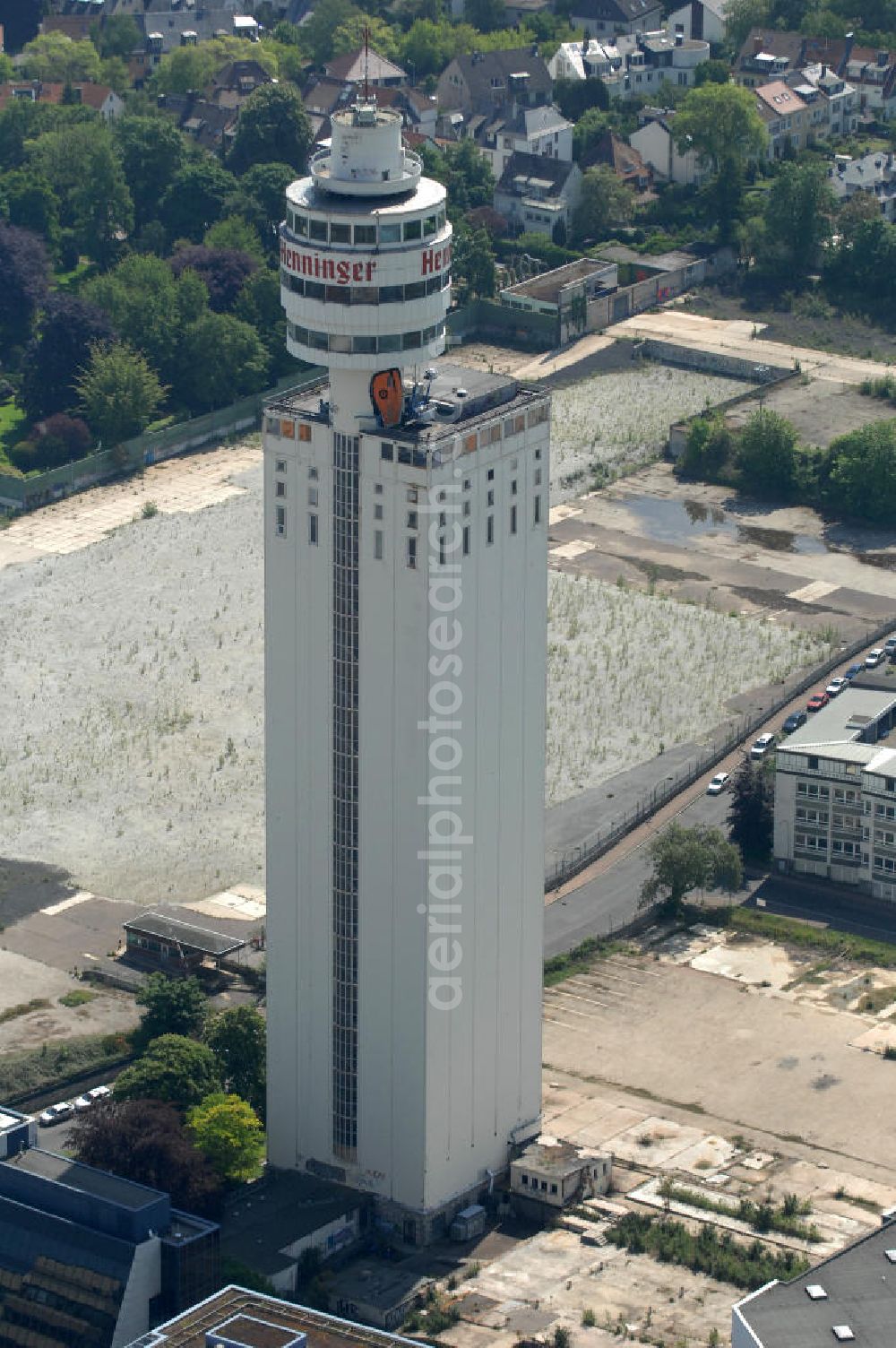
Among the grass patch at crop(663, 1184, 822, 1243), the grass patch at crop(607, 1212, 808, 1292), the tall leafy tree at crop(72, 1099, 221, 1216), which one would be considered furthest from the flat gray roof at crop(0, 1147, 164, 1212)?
the grass patch at crop(663, 1184, 822, 1243)

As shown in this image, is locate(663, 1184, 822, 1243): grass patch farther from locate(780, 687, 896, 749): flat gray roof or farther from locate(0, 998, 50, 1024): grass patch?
locate(780, 687, 896, 749): flat gray roof

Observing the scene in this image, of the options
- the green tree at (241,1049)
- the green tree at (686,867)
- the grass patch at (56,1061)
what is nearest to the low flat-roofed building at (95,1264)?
the green tree at (241,1049)

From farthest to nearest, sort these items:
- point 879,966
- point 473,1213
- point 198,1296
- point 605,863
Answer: point 605,863 → point 879,966 → point 473,1213 → point 198,1296

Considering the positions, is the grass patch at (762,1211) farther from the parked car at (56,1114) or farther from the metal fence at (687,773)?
the metal fence at (687,773)

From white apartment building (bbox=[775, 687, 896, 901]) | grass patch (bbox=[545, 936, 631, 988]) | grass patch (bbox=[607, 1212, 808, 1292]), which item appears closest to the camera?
grass patch (bbox=[607, 1212, 808, 1292])

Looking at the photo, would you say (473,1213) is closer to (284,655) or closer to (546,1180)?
(546,1180)

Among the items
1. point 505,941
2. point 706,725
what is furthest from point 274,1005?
point 706,725
